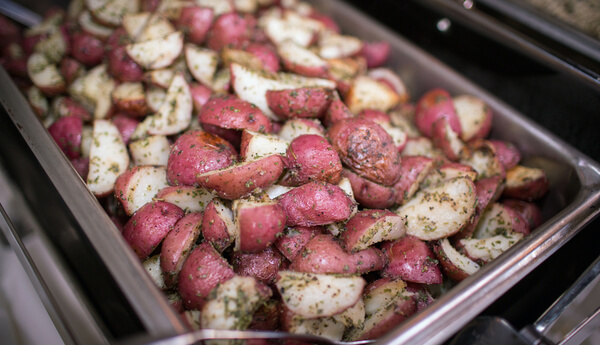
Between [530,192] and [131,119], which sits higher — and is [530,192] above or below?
above

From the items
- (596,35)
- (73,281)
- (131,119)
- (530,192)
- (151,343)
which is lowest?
(73,281)

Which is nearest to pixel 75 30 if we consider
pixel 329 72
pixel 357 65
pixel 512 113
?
pixel 329 72

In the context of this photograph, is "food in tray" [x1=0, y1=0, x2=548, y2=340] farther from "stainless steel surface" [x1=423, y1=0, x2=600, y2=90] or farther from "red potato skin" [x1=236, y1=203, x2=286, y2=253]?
"stainless steel surface" [x1=423, y1=0, x2=600, y2=90]

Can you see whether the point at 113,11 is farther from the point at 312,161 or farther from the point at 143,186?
the point at 312,161

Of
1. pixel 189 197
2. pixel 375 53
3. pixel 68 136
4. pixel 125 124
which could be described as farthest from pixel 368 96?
pixel 68 136

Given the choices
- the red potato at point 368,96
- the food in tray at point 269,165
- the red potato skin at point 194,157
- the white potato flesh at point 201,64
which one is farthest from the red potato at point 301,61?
the red potato skin at point 194,157

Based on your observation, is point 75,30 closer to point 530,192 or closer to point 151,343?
point 151,343

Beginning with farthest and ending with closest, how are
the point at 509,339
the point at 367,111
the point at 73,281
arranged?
1. the point at 367,111
2. the point at 73,281
3. the point at 509,339
